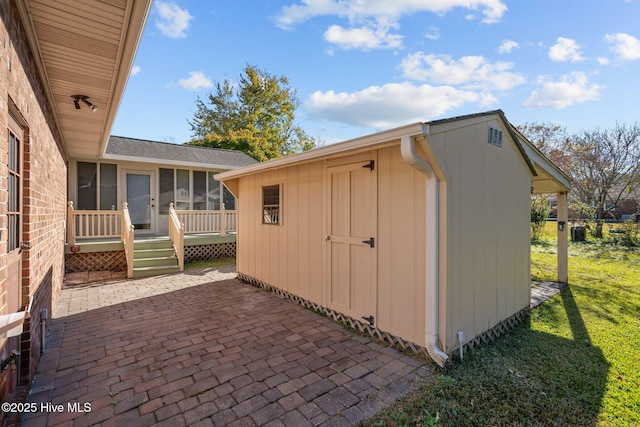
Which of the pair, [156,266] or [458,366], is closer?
[458,366]

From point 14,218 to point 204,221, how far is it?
23.2ft

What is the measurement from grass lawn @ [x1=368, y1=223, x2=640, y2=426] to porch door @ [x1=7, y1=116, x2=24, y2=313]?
2.84 metres

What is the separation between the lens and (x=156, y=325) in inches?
164

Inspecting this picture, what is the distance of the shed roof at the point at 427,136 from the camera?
2.90 m

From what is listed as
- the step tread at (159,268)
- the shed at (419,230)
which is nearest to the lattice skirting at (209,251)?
the step tread at (159,268)

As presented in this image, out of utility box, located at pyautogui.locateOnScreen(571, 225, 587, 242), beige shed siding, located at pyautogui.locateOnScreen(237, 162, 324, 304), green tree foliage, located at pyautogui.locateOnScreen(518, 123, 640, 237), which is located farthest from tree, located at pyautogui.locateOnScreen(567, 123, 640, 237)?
beige shed siding, located at pyautogui.locateOnScreen(237, 162, 324, 304)

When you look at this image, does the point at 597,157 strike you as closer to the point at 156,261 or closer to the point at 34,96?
the point at 156,261

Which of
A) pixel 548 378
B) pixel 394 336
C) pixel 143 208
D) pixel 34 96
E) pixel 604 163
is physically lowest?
pixel 548 378

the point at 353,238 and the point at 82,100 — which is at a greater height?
the point at 82,100

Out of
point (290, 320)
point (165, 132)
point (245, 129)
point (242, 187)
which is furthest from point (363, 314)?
point (165, 132)

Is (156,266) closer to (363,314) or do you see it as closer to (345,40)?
(363,314)

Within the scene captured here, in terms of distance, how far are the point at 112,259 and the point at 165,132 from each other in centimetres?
2429

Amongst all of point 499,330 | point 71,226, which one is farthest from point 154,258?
point 499,330

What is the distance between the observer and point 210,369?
9.82ft
